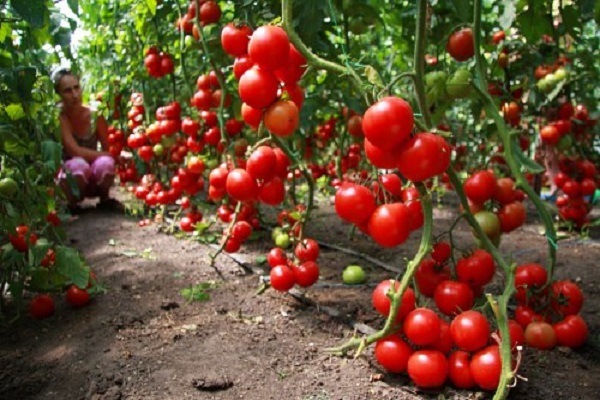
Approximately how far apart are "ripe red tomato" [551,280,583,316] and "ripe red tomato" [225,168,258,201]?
924 millimetres

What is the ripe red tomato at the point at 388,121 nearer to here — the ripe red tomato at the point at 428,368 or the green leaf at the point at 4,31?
the ripe red tomato at the point at 428,368

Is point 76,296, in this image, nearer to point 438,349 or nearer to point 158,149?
point 158,149

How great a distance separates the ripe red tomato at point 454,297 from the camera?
1382 millimetres

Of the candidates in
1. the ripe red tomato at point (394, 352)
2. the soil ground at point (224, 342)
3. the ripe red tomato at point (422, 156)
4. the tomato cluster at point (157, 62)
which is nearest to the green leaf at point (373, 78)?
the ripe red tomato at point (422, 156)

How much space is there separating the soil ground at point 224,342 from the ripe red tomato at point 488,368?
77 millimetres

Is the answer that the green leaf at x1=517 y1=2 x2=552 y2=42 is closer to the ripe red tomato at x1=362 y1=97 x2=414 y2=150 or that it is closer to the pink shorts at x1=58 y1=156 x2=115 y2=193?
the ripe red tomato at x1=362 y1=97 x2=414 y2=150

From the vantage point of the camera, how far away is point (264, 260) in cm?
257

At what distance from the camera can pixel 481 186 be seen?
1.52 m

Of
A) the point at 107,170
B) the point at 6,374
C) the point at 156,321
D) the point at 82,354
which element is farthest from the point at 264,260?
the point at 107,170

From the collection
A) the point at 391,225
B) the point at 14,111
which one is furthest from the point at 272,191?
the point at 14,111

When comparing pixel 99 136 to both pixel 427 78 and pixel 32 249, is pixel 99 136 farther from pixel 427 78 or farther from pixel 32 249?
pixel 427 78

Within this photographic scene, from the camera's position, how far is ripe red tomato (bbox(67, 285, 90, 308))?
82.2 inches

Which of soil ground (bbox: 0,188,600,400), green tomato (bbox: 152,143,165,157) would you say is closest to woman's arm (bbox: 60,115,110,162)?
green tomato (bbox: 152,143,165,157)

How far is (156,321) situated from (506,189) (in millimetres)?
1239
